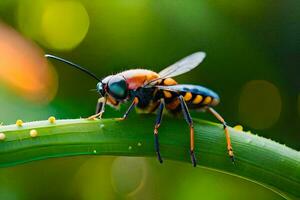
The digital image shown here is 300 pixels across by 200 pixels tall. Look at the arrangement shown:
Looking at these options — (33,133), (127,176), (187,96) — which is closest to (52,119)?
(33,133)

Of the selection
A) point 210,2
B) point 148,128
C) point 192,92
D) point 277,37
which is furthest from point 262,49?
point 148,128

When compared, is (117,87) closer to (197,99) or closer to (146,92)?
(146,92)

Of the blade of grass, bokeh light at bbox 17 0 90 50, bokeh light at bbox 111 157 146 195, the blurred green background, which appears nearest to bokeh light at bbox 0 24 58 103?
the blurred green background

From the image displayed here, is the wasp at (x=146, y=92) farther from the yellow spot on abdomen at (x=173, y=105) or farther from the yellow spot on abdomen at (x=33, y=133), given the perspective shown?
the yellow spot on abdomen at (x=33, y=133)

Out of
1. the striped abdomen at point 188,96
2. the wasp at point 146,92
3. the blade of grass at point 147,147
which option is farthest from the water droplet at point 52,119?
the striped abdomen at point 188,96

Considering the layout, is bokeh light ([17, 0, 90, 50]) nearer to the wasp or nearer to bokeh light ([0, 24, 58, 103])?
bokeh light ([0, 24, 58, 103])

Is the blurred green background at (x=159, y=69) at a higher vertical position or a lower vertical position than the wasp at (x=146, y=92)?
higher

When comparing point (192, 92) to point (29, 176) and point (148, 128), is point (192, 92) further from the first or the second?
point (29, 176)
